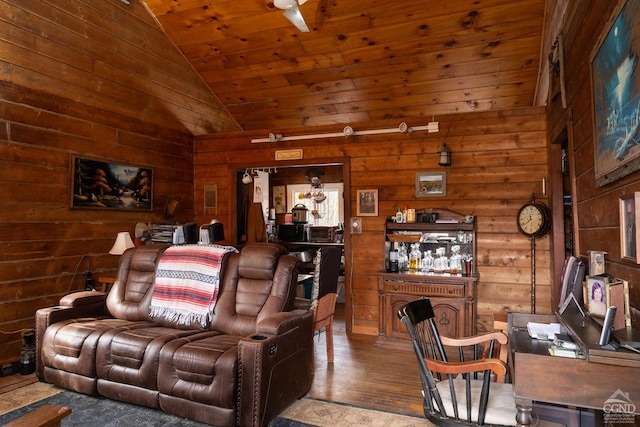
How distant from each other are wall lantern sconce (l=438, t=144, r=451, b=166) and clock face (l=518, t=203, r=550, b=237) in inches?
36.0

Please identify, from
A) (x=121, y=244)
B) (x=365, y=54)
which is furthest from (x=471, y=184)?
(x=121, y=244)

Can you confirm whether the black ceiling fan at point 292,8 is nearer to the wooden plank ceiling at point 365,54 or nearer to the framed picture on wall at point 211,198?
the wooden plank ceiling at point 365,54

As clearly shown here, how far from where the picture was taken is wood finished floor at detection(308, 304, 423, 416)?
3135mm

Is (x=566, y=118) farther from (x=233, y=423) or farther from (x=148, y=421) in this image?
(x=148, y=421)

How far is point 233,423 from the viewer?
257cm

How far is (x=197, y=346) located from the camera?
2.82m

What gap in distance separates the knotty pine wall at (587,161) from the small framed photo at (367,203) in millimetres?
2181

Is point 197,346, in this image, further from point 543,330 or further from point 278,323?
point 543,330

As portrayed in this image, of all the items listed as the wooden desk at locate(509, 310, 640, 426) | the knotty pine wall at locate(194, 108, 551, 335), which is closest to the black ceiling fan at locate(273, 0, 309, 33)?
the knotty pine wall at locate(194, 108, 551, 335)

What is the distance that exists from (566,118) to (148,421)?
12.1 ft

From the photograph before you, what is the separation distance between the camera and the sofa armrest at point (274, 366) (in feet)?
8.32

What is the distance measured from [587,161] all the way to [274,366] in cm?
233

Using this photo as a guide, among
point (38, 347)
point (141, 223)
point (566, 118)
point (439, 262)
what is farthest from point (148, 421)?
point (566, 118)

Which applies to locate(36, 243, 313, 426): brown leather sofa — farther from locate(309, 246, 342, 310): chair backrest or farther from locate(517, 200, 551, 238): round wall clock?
locate(517, 200, 551, 238): round wall clock
